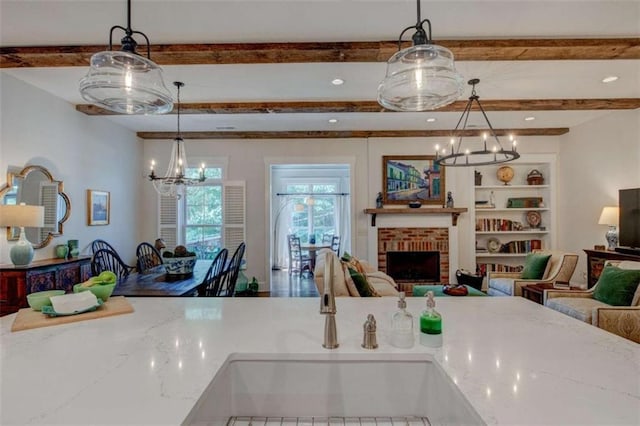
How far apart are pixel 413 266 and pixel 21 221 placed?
17.8 feet

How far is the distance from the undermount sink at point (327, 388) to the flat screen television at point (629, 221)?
14.6ft

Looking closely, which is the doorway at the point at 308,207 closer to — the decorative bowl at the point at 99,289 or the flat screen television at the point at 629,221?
the flat screen television at the point at 629,221

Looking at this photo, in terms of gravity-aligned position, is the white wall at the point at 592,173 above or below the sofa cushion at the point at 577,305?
above

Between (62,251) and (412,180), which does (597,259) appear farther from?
(62,251)

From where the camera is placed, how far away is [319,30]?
2654mm

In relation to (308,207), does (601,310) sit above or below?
below

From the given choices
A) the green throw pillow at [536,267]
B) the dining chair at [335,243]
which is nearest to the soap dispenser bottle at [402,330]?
the green throw pillow at [536,267]

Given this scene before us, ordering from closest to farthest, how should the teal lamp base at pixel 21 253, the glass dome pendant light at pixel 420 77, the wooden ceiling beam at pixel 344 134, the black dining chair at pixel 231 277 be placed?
the glass dome pendant light at pixel 420 77 < the teal lamp base at pixel 21 253 < the black dining chair at pixel 231 277 < the wooden ceiling beam at pixel 344 134

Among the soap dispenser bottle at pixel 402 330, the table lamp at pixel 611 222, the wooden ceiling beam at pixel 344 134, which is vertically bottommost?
the soap dispenser bottle at pixel 402 330

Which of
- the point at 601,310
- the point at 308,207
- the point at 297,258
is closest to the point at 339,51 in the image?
the point at 601,310

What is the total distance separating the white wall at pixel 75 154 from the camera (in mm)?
3484

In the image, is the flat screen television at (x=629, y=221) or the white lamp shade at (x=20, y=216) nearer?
the white lamp shade at (x=20, y=216)

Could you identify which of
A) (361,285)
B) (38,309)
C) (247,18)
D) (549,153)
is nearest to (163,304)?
(38,309)

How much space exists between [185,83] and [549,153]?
19.4 feet
